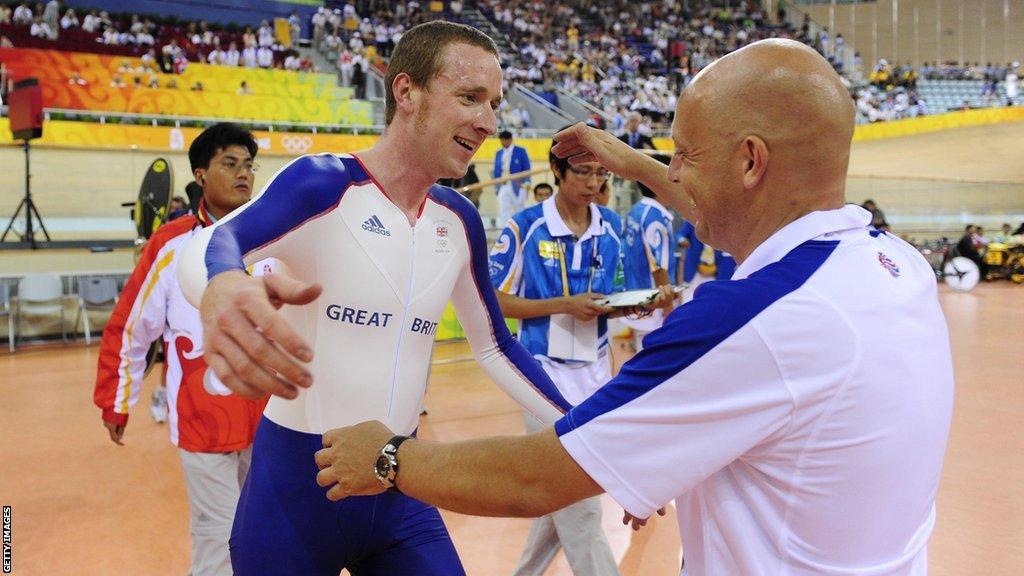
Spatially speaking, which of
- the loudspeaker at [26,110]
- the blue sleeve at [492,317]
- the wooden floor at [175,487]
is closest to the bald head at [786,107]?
the blue sleeve at [492,317]

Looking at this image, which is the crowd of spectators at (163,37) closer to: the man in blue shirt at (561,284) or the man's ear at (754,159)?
the man in blue shirt at (561,284)

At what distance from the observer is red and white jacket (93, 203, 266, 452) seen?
10.2ft

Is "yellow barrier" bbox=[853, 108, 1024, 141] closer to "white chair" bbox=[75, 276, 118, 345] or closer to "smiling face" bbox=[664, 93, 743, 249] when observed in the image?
"white chair" bbox=[75, 276, 118, 345]

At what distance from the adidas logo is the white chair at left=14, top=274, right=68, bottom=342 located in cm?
1090

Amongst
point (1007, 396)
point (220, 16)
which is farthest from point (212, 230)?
point (220, 16)

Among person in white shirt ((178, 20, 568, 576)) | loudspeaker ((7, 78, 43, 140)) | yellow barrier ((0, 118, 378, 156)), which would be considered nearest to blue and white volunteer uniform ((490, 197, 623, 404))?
person in white shirt ((178, 20, 568, 576))

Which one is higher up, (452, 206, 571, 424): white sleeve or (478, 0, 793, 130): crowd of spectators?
(478, 0, 793, 130): crowd of spectators

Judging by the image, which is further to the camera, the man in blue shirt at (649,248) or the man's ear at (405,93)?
the man in blue shirt at (649,248)

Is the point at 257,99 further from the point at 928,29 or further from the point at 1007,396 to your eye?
the point at 928,29

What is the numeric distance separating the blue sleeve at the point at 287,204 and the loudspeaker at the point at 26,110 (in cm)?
1266

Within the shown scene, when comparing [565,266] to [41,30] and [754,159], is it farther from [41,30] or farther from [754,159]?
[41,30]

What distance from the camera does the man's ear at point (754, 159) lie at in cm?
135

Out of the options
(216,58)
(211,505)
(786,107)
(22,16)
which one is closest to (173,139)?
(216,58)

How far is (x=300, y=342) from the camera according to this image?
1.14 metres
